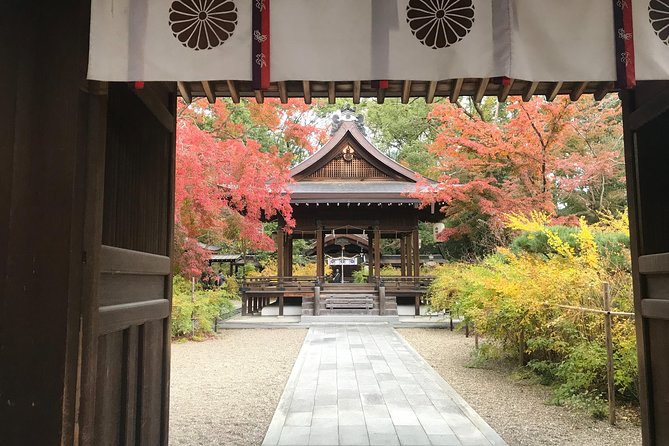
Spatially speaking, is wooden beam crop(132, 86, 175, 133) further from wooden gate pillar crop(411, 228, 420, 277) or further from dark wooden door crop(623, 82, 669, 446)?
wooden gate pillar crop(411, 228, 420, 277)

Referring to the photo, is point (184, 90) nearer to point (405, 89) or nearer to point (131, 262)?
point (131, 262)

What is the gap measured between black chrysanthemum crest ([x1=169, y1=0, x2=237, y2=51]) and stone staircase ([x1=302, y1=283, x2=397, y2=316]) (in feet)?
49.5

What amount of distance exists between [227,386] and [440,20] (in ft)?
20.2

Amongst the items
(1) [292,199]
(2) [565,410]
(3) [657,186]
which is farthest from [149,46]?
(1) [292,199]

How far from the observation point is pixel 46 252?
2367 mm

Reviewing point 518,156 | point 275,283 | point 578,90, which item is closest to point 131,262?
point 578,90

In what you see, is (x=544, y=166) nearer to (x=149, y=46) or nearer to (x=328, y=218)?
(x=328, y=218)

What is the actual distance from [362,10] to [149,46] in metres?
1.09

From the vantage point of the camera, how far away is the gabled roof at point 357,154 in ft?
65.5

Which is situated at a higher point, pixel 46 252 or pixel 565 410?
pixel 46 252

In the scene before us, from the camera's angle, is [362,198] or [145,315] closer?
[145,315]

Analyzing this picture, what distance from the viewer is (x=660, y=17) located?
8.64 feet

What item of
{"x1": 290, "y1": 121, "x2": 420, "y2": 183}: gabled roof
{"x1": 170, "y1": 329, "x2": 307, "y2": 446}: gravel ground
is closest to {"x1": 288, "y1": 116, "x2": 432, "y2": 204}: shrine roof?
{"x1": 290, "y1": 121, "x2": 420, "y2": 183}: gabled roof

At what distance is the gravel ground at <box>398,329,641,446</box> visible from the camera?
4.78 meters
